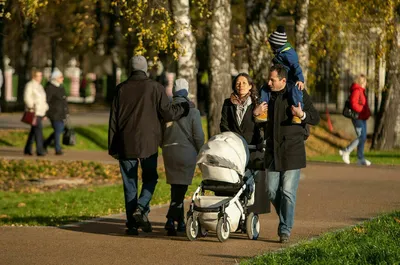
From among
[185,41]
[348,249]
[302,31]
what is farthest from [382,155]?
[348,249]

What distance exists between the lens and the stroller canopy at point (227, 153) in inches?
491

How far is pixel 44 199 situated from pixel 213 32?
18.7 ft

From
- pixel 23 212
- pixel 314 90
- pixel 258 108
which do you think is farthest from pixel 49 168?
pixel 314 90

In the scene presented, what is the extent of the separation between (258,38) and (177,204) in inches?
675

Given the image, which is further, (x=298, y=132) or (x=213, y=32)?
(x=213, y=32)

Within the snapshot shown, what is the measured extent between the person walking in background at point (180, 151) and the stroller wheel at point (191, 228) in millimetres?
638

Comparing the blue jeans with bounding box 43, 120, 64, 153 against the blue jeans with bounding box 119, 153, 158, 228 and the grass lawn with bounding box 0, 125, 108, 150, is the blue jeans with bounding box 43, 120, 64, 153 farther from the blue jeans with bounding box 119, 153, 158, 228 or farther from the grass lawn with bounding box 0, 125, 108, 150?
the blue jeans with bounding box 119, 153, 158, 228

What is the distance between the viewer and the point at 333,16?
88.8ft

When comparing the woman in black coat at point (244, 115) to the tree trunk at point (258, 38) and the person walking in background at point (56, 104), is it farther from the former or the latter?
the tree trunk at point (258, 38)

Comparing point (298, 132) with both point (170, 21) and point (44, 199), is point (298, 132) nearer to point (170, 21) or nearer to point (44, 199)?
point (44, 199)

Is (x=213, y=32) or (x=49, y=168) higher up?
(x=213, y=32)

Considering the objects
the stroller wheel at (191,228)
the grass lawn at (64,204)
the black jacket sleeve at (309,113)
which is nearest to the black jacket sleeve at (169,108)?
the stroller wheel at (191,228)

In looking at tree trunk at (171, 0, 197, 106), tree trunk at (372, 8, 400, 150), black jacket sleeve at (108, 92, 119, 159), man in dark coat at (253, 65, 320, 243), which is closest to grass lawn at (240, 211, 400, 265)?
man in dark coat at (253, 65, 320, 243)

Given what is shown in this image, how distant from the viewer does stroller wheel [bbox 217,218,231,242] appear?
40.6ft
